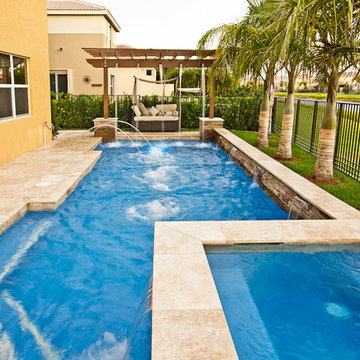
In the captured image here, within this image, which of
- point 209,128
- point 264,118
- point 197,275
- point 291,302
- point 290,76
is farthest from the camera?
point 209,128

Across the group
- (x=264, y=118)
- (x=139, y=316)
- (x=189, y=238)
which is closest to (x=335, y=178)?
(x=264, y=118)

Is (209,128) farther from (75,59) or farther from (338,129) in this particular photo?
(75,59)

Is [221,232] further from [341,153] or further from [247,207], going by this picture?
[341,153]

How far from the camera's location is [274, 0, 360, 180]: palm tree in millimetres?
5594

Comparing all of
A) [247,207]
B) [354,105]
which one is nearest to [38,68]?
[247,207]

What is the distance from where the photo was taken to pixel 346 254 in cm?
390

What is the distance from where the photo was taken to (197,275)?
3094 millimetres

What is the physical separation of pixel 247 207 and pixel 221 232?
7.99 ft

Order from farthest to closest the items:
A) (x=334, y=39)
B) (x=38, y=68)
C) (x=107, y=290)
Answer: (x=38, y=68) < (x=334, y=39) < (x=107, y=290)

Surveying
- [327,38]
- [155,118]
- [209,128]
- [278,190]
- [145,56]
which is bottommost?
[278,190]

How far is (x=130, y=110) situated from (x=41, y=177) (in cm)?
914

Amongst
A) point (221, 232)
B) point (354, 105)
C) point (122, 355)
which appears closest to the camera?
point (122, 355)

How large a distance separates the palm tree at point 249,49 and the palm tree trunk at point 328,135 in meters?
2.98

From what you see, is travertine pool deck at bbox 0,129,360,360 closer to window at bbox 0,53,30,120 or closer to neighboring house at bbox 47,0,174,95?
window at bbox 0,53,30,120
